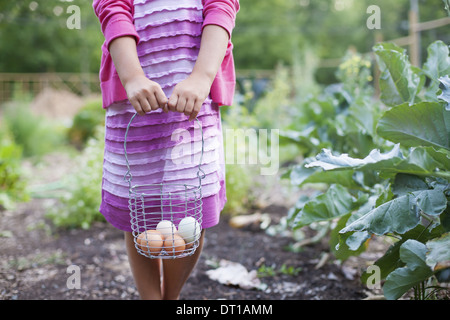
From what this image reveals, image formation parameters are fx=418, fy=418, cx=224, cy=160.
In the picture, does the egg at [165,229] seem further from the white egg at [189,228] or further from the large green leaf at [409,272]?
the large green leaf at [409,272]

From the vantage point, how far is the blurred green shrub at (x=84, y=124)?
6781mm

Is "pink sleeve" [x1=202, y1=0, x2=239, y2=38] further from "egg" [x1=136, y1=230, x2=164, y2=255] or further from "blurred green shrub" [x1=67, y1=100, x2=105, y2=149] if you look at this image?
"blurred green shrub" [x1=67, y1=100, x2=105, y2=149]

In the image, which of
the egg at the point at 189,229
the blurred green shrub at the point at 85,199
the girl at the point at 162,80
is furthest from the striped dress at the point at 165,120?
the blurred green shrub at the point at 85,199

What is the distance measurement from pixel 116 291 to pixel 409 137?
1519mm

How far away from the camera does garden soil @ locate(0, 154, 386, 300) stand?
1.99 metres

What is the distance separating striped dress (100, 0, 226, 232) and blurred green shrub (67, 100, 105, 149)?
18.2 ft

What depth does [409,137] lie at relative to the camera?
136 cm

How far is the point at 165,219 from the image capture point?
56.2 inches

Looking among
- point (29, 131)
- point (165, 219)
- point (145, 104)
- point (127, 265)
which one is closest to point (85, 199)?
point (127, 265)

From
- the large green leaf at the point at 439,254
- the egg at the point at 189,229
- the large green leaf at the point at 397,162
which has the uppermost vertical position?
the large green leaf at the point at 397,162

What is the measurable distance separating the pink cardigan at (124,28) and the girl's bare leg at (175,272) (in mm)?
534

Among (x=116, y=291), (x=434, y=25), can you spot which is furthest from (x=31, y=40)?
(x=116, y=291)

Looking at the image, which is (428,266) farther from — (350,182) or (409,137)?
(350,182)

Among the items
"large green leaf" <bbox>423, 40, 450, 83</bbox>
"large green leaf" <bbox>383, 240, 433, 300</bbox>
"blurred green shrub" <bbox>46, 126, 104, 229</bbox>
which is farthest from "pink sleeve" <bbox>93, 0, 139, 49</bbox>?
"blurred green shrub" <bbox>46, 126, 104, 229</bbox>
